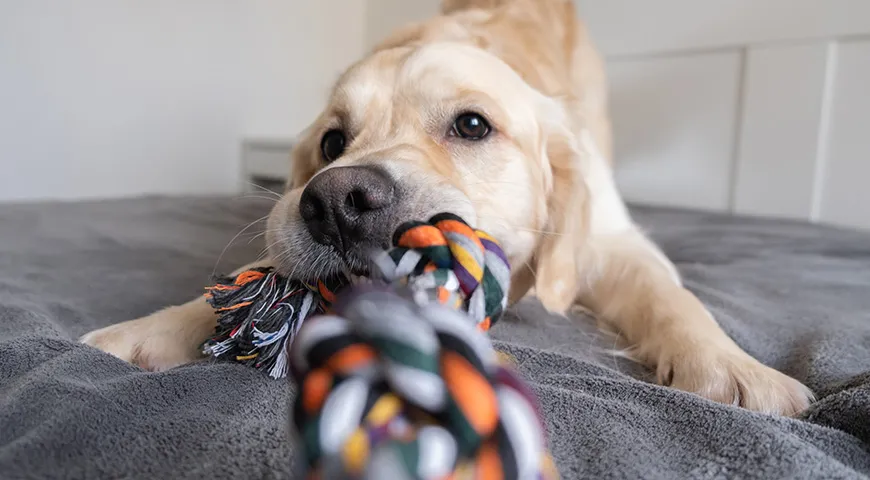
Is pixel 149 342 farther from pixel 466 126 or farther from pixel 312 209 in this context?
pixel 466 126

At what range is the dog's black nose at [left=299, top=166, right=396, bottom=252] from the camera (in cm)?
79

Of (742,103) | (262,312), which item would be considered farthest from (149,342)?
(742,103)

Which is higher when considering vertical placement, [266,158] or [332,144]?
[332,144]

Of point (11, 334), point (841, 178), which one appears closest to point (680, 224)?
point (841, 178)

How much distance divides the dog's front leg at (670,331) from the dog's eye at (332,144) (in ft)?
1.84

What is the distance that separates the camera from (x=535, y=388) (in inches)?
27.8

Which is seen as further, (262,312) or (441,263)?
(262,312)

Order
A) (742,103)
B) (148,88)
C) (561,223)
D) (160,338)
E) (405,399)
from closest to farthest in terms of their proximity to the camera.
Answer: (405,399), (160,338), (561,223), (742,103), (148,88)

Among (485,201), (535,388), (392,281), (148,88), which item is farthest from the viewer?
(148,88)

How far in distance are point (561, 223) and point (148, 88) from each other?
316cm

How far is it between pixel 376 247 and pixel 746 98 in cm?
249

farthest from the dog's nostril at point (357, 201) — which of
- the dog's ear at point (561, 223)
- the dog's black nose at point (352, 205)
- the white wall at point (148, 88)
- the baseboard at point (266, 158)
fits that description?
A: the white wall at point (148, 88)

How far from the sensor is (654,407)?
2.28ft

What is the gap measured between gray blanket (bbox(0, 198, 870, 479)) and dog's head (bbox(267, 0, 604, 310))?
0.16m
